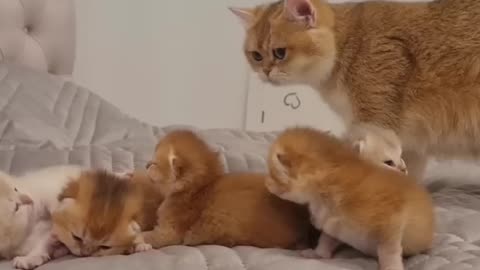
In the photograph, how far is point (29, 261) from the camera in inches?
34.0

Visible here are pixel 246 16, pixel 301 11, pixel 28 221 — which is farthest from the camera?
pixel 246 16

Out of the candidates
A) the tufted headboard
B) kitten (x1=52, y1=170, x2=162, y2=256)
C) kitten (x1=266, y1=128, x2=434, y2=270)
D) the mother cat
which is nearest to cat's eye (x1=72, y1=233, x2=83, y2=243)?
kitten (x1=52, y1=170, x2=162, y2=256)

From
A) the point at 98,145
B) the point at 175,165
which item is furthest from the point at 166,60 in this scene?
the point at 175,165

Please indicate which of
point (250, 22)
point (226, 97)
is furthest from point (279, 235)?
point (226, 97)

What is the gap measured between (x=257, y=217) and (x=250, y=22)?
0.47 meters

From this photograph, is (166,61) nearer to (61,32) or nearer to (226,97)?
(226,97)

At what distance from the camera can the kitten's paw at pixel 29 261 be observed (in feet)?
2.81

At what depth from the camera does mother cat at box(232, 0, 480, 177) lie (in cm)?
117

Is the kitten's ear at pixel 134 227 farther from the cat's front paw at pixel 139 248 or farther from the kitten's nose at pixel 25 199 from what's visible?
the kitten's nose at pixel 25 199

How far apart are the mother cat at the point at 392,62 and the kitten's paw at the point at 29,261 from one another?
1.61 ft

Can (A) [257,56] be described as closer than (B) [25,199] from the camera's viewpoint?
No

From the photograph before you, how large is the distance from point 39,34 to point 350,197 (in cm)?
126

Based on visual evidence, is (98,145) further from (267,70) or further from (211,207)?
(211,207)

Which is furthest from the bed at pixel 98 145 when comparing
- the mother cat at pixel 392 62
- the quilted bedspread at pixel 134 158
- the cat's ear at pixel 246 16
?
the cat's ear at pixel 246 16
